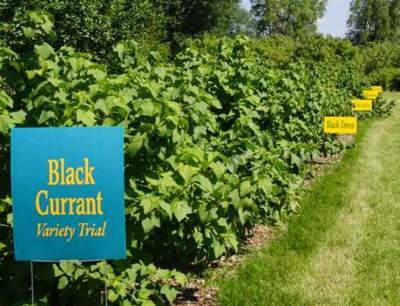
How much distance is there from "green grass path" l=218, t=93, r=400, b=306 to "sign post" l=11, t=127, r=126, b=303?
1.65 m

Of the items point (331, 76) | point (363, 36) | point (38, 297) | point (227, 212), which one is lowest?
point (38, 297)

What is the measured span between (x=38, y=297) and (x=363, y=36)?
2851 inches

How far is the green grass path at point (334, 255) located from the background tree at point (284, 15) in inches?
2309

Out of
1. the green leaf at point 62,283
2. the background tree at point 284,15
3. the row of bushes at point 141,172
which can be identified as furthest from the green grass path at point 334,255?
the background tree at point 284,15

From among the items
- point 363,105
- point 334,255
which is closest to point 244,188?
point 334,255

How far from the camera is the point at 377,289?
4.48 metres

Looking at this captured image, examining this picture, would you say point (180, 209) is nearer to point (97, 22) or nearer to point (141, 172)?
point (141, 172)

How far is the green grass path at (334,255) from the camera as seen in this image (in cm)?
435

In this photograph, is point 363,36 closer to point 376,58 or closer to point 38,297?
point 376,58

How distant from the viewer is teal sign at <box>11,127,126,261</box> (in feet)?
9.36

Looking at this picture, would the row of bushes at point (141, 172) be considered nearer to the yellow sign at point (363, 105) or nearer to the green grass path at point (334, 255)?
the green grass path at point (334, 255)

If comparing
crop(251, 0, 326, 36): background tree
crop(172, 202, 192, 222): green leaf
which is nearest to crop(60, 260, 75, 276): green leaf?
crop(172, 202, 192, 222): green leaf

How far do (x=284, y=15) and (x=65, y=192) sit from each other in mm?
65831

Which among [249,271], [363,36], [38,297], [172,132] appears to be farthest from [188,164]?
[363,36]
